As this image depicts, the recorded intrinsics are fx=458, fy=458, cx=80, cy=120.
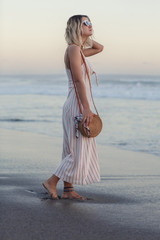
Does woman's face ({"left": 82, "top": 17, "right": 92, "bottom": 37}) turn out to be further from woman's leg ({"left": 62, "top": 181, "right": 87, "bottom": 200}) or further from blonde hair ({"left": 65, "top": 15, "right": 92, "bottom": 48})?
woman's leg ({"left": 62, "top": 181, "right": 87, "bottom": 200})

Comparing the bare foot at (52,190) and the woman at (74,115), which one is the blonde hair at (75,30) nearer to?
the woman at (74,115)

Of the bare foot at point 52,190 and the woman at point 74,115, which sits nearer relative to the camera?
the woman at point 74,115

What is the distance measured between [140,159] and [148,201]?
2.67 metres

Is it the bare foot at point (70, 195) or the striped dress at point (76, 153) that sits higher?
the striped dress at point (76, 153)

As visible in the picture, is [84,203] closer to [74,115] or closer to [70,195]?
[70,195]

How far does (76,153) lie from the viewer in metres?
3.94

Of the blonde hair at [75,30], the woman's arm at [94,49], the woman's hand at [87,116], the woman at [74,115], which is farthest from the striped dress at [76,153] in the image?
the woman's arm at [94,49]

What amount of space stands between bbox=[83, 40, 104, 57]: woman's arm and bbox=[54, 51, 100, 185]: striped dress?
35cm

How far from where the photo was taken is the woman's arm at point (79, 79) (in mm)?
3828

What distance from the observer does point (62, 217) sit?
3.40 metres

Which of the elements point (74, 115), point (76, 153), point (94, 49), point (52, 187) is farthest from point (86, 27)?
point (52, 187)

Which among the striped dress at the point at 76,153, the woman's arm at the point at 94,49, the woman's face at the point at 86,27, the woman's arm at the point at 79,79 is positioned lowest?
the striped dress at the point at 76,153

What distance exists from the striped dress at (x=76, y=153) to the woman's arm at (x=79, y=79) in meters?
0.11

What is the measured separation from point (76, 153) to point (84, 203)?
44 cm
